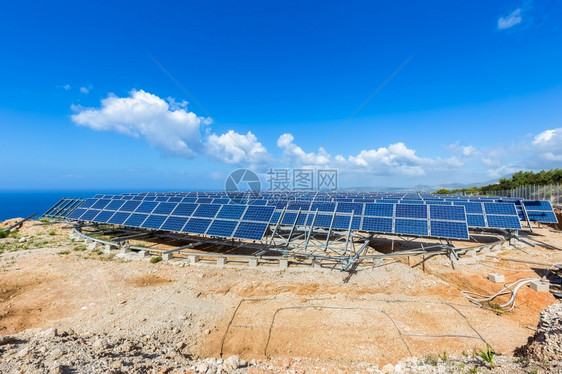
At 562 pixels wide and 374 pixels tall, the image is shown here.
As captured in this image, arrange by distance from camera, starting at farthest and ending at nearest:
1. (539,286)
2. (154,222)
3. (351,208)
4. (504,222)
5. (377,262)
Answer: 1. (351,208)
2. (504,222)
3. (154,222)
4. (377,262)
5. (539,286)

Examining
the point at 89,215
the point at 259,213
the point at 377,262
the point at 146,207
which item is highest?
the point at 146,207

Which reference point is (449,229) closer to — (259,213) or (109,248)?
(259,213)

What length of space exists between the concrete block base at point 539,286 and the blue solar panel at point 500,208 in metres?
9.33

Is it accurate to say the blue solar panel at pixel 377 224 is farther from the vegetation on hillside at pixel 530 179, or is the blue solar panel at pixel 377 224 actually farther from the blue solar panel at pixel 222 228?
the vegetation on hillside at pixel 530 179

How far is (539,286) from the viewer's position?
9750 mm

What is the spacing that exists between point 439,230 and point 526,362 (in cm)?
879

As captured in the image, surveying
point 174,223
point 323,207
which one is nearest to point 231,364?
point 174,223

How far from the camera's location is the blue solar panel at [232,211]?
47.6ft

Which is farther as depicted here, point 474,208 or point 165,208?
point 474,208

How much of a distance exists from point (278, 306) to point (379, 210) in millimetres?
9682

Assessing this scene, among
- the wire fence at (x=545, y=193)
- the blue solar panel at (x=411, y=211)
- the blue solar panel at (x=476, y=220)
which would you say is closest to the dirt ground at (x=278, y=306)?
the blue solar panel at (x=411, y=211)

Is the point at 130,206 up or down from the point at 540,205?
up

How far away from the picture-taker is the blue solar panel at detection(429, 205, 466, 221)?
13508 mm

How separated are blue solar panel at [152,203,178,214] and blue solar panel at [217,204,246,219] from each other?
427cm
